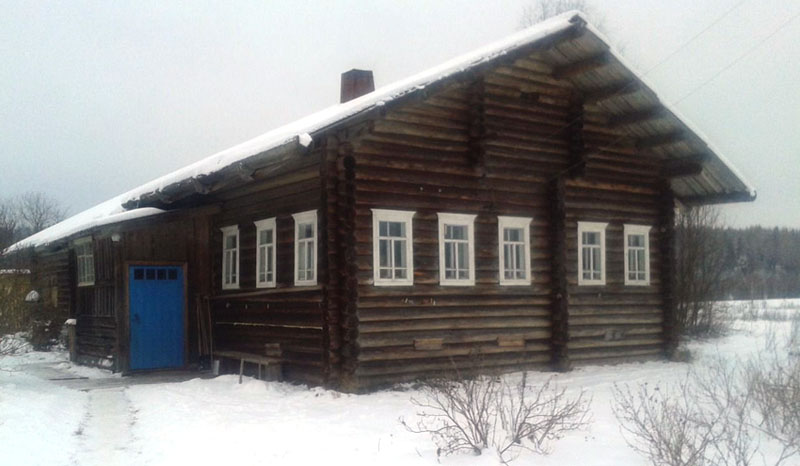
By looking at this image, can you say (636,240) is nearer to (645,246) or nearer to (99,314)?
(645,246)

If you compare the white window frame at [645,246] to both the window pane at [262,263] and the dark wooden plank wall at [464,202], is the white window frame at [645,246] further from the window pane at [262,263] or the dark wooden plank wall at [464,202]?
the window pane at [262,263]

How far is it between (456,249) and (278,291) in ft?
10.4

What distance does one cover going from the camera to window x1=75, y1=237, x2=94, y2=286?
17.6 m

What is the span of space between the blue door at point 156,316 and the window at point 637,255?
9.38 m

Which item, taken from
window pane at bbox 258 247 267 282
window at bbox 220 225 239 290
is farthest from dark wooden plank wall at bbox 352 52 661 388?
window at bbox 220 225 239 290

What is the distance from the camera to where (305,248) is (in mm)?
13328

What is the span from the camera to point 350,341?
39.9 feet

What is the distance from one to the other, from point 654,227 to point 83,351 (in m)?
13.2

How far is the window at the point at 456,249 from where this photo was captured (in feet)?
44.3

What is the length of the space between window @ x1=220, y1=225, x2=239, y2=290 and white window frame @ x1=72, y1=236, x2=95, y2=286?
333 centimetres

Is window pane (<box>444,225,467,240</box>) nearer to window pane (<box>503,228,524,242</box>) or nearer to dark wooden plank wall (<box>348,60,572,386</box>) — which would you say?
dark wooden plank wall (<box>348,60,572,386</box>)

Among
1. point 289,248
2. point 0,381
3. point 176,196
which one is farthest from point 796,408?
point 0,381

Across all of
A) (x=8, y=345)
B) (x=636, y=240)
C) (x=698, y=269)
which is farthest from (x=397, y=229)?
(x=698, y=269)

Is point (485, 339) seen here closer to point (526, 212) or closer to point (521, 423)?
point (526, 212)
